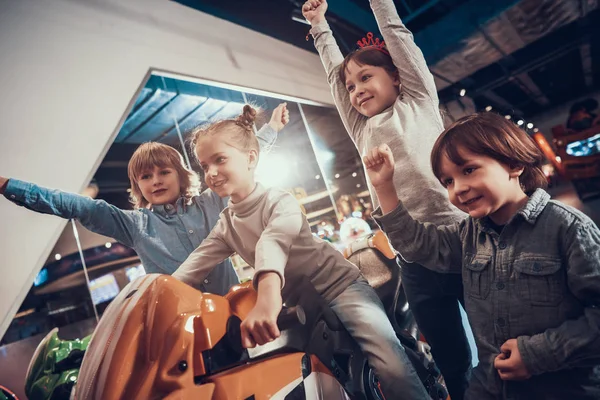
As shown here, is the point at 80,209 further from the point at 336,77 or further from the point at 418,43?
the point at 418,43

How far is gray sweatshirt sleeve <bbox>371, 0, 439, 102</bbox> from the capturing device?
1.27 metres

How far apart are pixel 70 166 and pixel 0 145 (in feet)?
0.66

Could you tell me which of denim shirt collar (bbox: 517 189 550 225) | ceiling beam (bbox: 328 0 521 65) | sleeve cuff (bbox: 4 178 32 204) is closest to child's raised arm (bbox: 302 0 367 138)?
denim shirt collar (bbox: 517 189 550 225)

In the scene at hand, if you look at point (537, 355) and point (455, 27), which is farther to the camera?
point (455, 27)

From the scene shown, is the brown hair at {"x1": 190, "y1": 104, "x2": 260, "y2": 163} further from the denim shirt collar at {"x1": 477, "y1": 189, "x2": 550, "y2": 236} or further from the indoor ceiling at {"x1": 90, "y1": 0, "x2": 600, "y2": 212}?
the denim shirt collar at {"x1": 477, "y1": 189, "x2": 550, "y2": 236}

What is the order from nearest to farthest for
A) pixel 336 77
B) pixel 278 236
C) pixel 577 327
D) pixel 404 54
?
pixel 577 327 → pixel 278 236 → pixel 404 54 → pixel 336 77

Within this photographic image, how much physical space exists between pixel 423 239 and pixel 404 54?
66cm

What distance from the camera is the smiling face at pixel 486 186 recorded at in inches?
36.8

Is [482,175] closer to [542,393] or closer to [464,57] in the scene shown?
[542,393]

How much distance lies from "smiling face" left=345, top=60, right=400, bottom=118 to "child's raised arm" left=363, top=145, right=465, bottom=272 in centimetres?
33

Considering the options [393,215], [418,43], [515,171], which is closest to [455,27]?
[418,43]

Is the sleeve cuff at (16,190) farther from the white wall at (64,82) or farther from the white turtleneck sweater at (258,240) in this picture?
the white turtleneck sweater at (258,240)

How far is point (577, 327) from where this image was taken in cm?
81

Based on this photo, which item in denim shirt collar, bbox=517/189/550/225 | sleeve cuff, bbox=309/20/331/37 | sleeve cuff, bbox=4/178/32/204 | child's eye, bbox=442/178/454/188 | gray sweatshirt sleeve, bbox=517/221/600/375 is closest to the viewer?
gray sweatshirt sleeve, bbox=517/221/600/375
